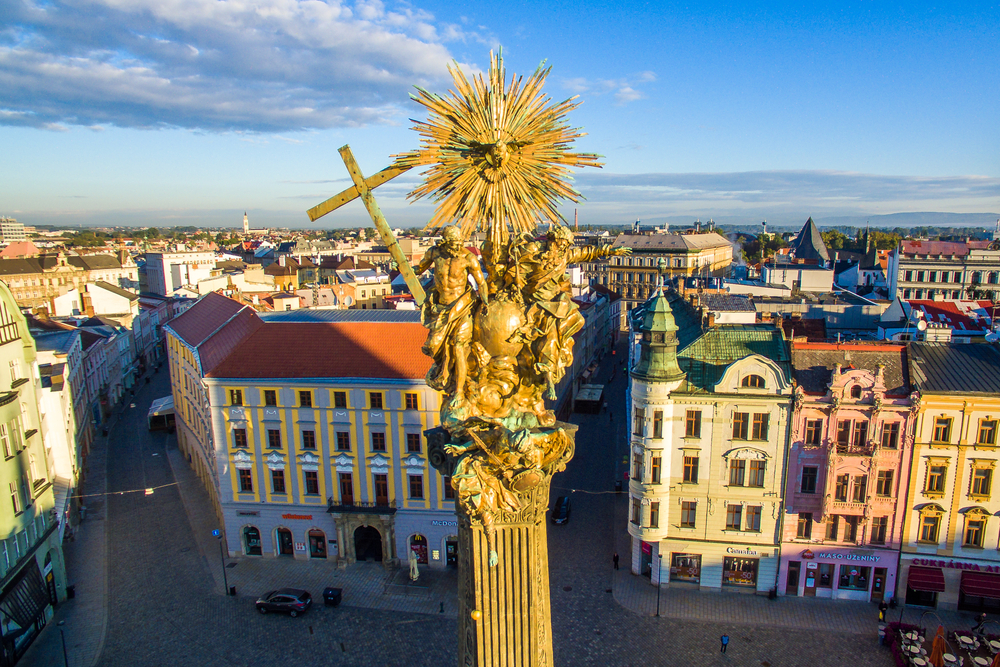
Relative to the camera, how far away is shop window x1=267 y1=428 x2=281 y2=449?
1586 inches

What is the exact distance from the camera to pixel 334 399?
3934 centimetres

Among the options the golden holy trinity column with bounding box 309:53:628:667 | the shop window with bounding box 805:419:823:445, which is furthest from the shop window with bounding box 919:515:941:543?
the golden holy trinity column with bounding box 309:53:628:667

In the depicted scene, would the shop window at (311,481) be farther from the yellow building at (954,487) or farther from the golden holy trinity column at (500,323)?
the yellow building at (954,487)

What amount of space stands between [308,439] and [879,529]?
33.4 metres

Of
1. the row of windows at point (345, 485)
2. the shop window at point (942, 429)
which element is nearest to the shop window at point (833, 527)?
the shop window at point (942, 429)

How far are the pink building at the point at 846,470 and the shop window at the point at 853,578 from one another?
0.17ft

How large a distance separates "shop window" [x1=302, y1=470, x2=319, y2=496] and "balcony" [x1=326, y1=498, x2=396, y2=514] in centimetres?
116

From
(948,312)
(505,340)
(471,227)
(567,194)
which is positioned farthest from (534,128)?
(948,312)

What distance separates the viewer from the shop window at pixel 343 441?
3975 centimetres

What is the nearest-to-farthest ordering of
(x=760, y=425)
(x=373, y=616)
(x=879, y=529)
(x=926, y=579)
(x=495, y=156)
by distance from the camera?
(x=495, y=156) < (x=926, y=579) < (x=760, y=425) < (x=879, y=529) < (x=373, y=616)

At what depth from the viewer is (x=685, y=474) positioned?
36.9 meters

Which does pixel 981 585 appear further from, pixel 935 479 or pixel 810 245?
pixel 810 245

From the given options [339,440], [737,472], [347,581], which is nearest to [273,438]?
[339,440]

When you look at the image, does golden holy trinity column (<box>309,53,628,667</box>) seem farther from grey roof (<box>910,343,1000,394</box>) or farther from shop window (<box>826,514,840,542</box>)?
grey roof (<box>910,343,1000,394</box>)
